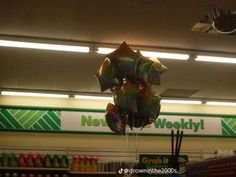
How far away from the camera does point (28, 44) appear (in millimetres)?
6320

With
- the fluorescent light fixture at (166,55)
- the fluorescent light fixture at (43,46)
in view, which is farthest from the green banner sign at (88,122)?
the fluorescent light fixture at (43,46)

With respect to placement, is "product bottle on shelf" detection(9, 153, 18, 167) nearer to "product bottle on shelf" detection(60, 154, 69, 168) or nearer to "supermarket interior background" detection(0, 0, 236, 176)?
"supermarket interior background" detection(0, 0, 236, 176)

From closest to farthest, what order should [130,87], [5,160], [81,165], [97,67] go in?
[130,87]
[97,67]
[5,160]
[81,165]

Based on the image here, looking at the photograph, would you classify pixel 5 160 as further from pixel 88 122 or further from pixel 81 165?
pixel 88 122

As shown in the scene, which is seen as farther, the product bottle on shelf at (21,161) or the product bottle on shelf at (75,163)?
the product bottle on shelf at (75,163)

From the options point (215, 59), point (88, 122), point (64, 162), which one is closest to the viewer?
point (215, 59)

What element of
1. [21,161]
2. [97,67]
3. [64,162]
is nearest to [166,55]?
[97,67]

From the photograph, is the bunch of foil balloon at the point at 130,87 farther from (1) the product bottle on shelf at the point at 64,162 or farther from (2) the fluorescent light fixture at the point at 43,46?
(1) the product bottle on shelf at the point at 64,162

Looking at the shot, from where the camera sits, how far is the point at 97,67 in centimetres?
752

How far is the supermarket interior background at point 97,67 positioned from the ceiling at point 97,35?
0.01 metres

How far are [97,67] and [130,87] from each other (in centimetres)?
378

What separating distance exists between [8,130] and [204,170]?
825 centimetres

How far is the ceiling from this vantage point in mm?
5207

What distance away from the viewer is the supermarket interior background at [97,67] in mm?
5352
